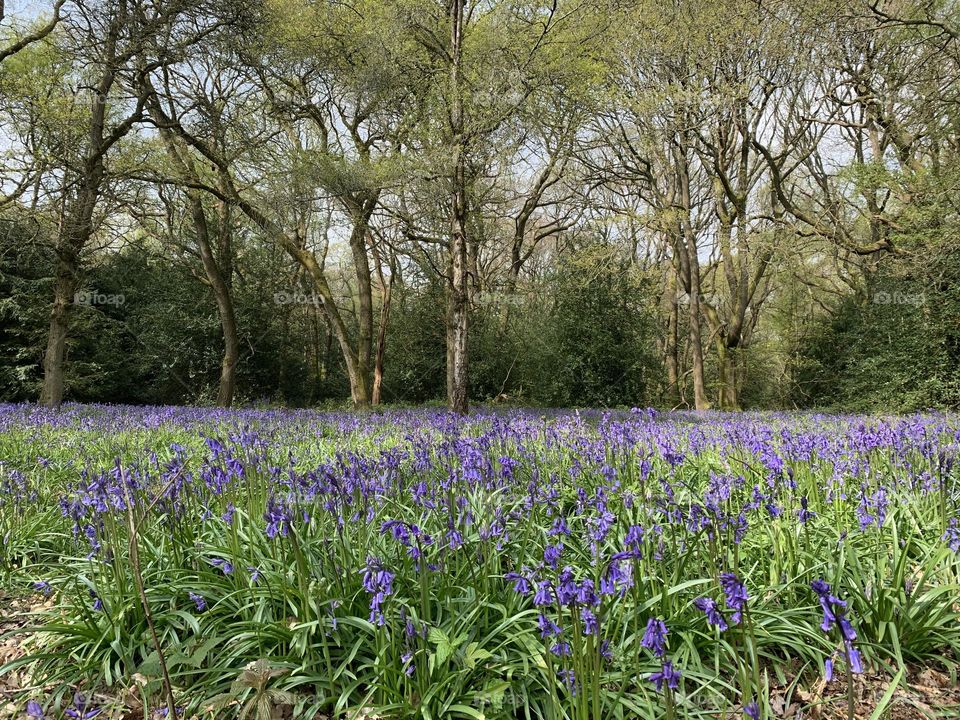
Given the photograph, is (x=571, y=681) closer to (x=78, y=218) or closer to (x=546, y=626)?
(x=546, y=626)

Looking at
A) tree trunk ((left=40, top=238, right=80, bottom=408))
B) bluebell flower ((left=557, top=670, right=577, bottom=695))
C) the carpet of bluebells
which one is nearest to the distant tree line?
tree trunk ((left=40, top=238, right=80, bottom=408))

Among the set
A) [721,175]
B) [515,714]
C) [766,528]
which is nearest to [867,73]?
[721,175]

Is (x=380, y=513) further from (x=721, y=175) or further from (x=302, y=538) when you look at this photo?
(x=721, y=175)

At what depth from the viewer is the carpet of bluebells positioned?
199 centimetres

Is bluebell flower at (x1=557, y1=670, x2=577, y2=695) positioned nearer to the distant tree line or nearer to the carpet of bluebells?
the carpet of bluebells

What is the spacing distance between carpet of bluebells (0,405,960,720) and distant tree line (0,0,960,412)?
677 centimetres

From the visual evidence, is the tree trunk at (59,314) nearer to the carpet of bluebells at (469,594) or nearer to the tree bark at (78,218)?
the tree bark at (78,218)

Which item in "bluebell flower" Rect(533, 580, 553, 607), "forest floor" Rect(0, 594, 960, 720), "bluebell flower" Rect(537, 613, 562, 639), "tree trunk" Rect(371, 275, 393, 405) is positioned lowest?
"forest floor" Rect(0, 594, 960, 720)

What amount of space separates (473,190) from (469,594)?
10.2 meters

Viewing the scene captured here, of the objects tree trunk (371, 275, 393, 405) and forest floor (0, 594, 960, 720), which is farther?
tree trunk (371, 275, 393, 405)

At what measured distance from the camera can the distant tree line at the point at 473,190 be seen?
10266 millimetres

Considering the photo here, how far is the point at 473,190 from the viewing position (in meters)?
11.6

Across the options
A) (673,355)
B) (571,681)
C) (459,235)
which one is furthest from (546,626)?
(673,355)

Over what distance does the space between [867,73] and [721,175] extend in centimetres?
358
